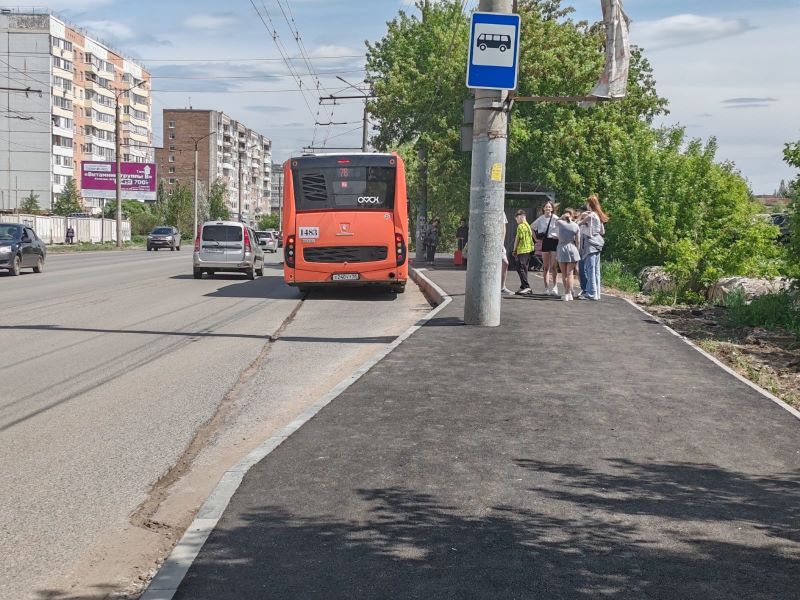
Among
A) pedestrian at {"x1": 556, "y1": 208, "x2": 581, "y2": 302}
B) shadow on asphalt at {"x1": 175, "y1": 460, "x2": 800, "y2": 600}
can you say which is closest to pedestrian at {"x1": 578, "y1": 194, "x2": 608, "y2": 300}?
pedestrian at {"x1": 556, "y1": 208, "x2": 581, "y2": 302}

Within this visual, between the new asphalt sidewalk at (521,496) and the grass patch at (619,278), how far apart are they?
13400 millimetres

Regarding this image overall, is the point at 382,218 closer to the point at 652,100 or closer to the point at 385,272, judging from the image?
the point at 385,272

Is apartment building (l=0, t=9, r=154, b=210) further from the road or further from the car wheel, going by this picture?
the road

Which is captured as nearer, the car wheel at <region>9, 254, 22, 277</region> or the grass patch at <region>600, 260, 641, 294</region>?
the grass patch at <region>600, 260, 641, 294</region>

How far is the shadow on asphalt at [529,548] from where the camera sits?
160 inches

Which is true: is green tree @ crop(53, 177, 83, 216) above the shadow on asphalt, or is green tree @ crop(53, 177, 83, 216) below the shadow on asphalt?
above

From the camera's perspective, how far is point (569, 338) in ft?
40.8

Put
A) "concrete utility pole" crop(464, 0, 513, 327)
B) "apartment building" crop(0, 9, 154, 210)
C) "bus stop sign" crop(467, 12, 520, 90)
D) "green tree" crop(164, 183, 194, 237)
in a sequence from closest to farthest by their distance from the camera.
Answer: "bus stop sign" crop(467, 12, 520, 90) → "concrete utility pole" crop(464, 0, 513, 327) → "apartment building" crop(0, 9, 154, 210) → "green tree" crop(164, 183, 194, 237)

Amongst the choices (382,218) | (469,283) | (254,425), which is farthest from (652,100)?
(254,425)

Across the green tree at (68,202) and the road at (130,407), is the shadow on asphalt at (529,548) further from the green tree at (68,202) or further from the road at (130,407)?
the green tree at (68,202)

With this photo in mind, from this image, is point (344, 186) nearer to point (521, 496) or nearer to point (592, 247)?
point (592, 247)

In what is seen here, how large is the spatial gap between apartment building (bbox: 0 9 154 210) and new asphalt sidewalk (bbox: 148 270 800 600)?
98.5 metres

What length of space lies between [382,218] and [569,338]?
9446 millimetres

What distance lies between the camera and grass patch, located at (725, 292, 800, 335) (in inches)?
579
